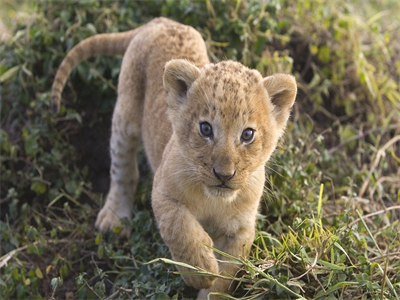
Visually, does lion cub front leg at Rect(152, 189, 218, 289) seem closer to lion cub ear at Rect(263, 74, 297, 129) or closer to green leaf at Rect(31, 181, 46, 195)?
lion cub ear at Rect(263, 74, 297, 129)

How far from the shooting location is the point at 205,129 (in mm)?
3758

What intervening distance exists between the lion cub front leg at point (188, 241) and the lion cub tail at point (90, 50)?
2.17 m

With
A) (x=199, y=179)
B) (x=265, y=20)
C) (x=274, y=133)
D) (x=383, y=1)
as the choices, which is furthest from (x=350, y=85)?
(x=199, y=179)

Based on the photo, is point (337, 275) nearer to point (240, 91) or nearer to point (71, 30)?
point (240, 91)

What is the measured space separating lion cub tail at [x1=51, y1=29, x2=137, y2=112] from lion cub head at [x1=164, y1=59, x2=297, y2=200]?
1.94 m

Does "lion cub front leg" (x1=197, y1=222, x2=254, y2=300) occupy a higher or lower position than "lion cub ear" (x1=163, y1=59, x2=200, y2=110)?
lower

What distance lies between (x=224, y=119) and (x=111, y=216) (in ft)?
6.99

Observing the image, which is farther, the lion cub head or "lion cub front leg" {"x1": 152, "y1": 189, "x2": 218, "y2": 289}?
"lion cub front leg" {"x1": 152, "y1": 189, "x2": 218, "y2": 289}

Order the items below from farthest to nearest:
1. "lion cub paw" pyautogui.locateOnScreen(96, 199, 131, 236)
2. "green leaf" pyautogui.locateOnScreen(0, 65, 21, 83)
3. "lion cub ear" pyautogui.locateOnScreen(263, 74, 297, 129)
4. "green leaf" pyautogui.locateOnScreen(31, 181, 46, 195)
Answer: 1. "green leaf" pyautogui.locateOnScreen(0, 65, 21, 83)
2. "green leaf" pyautogui.locateOnScreen(31, 181, 46, 195)
3. "lion cub paw" pyautogui.locateOnScreen(96, 199, 131, 236)
4. "lion cub ear" pyautogui.locateOnScreen(263, 74, 297, 129)

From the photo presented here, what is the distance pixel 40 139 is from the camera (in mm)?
6023

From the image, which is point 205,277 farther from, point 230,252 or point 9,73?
point 9,73

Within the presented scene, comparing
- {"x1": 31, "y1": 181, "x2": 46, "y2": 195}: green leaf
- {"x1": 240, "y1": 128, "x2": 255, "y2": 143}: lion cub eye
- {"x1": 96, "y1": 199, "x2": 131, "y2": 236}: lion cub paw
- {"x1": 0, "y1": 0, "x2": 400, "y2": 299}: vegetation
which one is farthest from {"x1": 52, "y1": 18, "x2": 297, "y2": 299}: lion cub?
{"x1": 31, "y1": 181, "x2": 46, "y2": 195}: green leaf

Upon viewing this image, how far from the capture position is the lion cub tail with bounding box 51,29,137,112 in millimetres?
5730

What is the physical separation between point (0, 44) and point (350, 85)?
3785 mm
